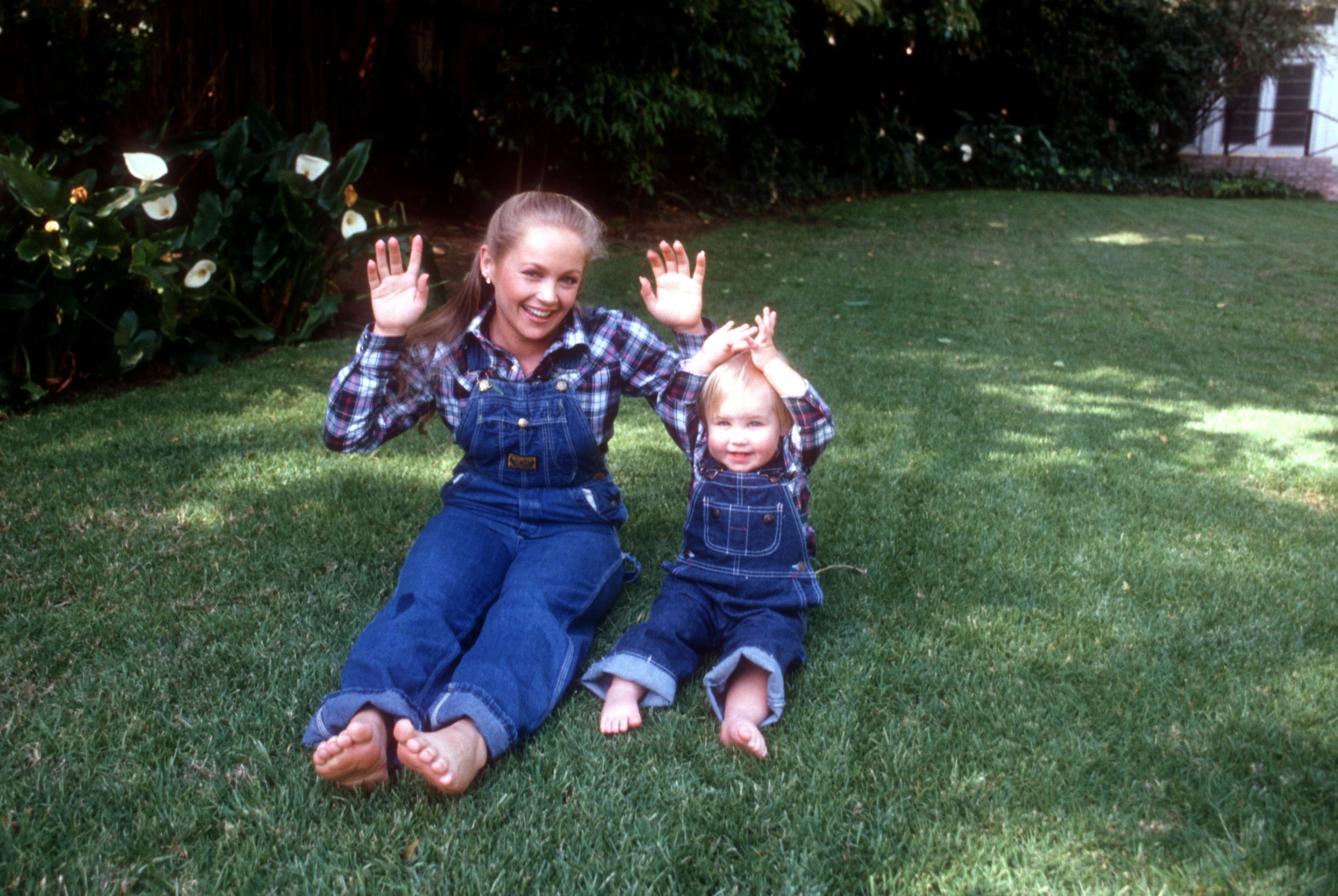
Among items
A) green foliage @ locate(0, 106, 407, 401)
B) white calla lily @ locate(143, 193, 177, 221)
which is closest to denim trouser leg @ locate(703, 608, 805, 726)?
green foliage @ locate(0, 106, 407, 401)

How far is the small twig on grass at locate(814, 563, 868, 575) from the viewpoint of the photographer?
286cm

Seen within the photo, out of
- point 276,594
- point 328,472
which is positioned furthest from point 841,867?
point 328,472

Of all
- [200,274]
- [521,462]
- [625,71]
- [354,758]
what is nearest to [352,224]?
[200,274]

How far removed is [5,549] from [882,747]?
252 centimetres

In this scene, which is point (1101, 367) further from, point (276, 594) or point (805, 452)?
point (276, 594)

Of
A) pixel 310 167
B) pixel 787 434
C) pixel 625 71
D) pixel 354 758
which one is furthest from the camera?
pixel 625 71

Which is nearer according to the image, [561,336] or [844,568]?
[561,336]

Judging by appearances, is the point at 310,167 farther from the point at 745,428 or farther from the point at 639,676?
the point at 639,676

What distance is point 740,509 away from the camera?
2465 mm

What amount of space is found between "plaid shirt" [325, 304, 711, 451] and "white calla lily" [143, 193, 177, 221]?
2.73 m

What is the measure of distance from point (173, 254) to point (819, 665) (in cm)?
394

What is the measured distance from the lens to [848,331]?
6.18 metres

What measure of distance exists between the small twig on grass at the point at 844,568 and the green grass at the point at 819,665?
1.4 inches

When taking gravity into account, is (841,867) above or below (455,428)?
below
